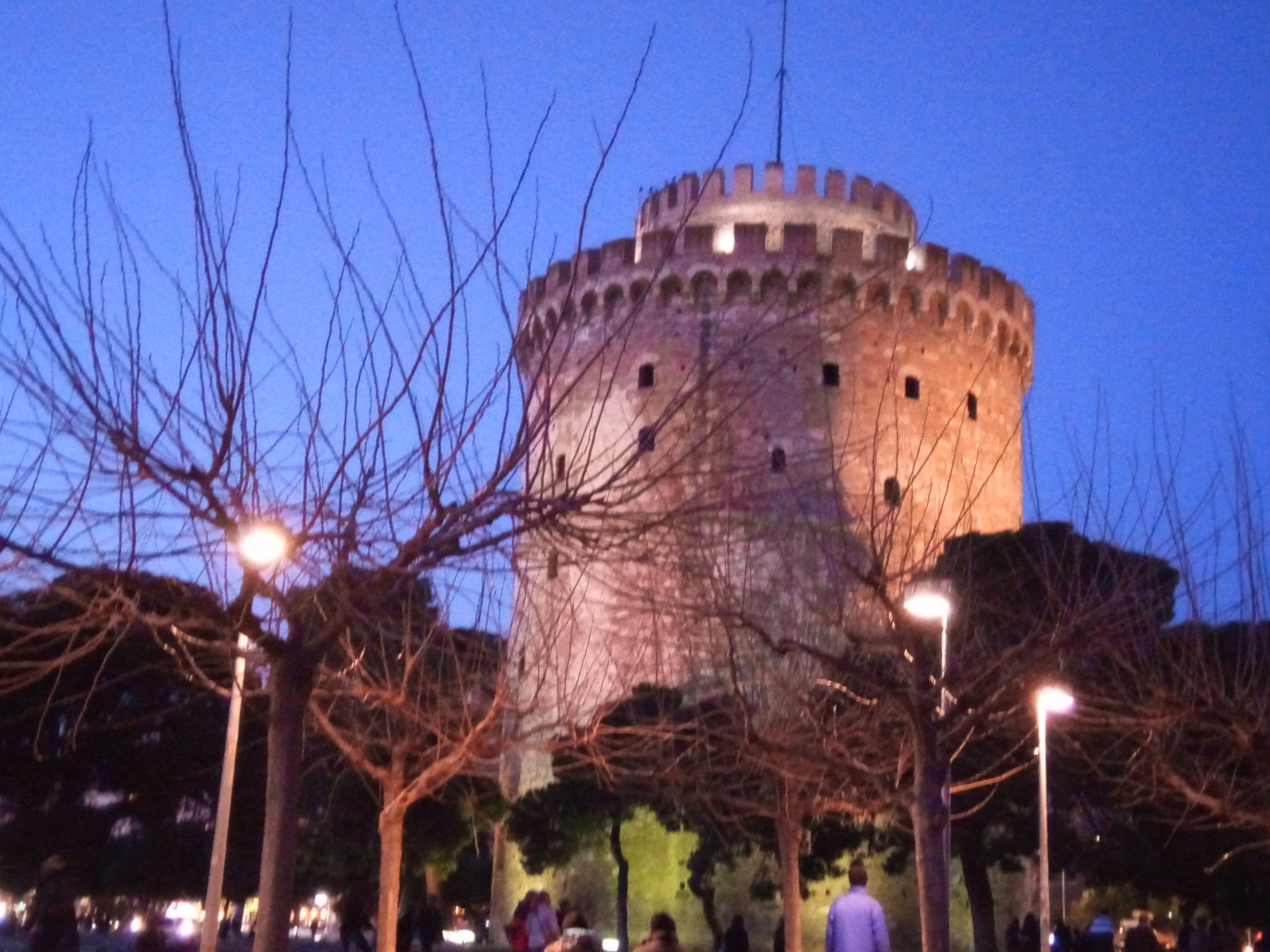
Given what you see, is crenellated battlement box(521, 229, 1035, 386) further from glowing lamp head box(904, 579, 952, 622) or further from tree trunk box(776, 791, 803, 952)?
glowing lamp head box(904, 579, 952, 622)

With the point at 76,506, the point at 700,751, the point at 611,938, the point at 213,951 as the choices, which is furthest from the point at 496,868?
the point at 76,506

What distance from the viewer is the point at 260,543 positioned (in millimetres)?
7121

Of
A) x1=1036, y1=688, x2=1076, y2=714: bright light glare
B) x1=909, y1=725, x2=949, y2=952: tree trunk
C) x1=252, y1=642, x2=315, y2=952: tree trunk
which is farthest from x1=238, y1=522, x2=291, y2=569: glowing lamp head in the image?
x1=1036, y1=688, x2=1076, y2=714: bright light glare

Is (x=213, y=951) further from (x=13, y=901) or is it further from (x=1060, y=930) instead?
(x=13, y=901)

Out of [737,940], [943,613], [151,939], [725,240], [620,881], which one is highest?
[725,240]

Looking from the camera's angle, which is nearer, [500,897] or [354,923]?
[354,923]

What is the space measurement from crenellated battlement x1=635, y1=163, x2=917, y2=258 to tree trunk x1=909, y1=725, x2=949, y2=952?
1787cm

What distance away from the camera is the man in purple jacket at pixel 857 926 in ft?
31.3

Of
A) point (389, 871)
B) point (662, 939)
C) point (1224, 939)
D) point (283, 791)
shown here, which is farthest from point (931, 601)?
point (1224, 939)

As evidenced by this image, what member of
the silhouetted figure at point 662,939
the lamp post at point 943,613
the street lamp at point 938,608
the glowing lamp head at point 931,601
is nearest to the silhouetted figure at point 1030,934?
the lamp post at point 943,613

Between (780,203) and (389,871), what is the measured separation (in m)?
17.2

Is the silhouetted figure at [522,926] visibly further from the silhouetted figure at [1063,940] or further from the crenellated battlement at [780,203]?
the crenellated battlement at [780,203]

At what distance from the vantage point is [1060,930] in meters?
21.9

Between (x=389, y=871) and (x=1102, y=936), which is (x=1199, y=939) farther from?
(x=389, y=871)
